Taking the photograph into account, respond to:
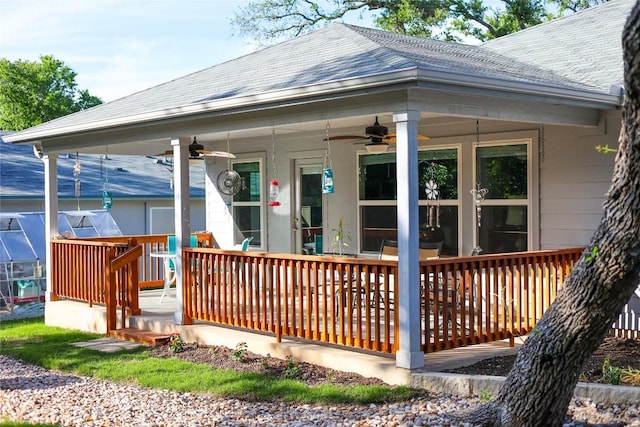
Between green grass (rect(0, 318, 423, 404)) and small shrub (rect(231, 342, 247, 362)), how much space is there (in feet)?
1.26

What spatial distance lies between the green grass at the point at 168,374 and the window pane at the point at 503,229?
12.3 ft

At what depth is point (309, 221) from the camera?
13.0 metres

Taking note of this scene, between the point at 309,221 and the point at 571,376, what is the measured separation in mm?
8397

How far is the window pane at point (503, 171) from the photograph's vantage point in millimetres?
9859

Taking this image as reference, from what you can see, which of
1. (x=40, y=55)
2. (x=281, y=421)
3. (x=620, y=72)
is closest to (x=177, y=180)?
(x=281, y=421)

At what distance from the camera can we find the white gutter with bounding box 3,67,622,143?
6832 mm

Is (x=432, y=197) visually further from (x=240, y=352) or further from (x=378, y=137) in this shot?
(x=240, y=352)

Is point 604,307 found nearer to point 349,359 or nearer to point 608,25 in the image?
point 349,359

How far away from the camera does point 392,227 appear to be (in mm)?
11344

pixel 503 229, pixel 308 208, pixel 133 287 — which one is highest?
pixel 308 208

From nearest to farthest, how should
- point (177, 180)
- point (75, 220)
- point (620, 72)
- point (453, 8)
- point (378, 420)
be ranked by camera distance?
point (378, 420) < point (620, 72) < point (177, 180) < point (75, 220) < point (453, 8)

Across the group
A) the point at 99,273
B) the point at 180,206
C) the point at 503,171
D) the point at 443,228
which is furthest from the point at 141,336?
the point at 503,171

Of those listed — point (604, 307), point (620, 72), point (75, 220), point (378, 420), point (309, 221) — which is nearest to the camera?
point (604, 307)

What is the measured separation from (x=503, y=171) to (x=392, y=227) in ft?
6.75
